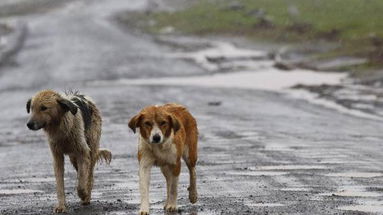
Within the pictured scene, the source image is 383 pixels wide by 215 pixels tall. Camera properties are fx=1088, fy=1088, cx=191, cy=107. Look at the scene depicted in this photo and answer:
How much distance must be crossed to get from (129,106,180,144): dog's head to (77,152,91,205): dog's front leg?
1.38 m

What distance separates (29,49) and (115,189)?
35.5m

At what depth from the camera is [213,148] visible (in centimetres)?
1839

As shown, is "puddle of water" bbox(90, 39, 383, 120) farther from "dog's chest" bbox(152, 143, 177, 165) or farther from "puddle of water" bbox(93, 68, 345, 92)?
"dog's chest" bbox(152, 143, 177, 165)

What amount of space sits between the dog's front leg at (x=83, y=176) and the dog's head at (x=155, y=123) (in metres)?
1.38

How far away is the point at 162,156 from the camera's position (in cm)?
1077

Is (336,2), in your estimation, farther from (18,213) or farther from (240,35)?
(18,213)

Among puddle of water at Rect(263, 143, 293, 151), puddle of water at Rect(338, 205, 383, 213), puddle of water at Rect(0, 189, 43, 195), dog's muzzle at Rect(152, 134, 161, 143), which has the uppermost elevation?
dog's muzzle at Rect(152, 134, 161, 143)

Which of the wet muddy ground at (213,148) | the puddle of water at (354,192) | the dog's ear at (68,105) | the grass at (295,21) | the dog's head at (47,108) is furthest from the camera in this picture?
the grass at (295,21)

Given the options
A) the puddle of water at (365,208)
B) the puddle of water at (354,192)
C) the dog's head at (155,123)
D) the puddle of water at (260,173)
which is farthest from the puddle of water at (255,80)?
the dog's head at (155,123)

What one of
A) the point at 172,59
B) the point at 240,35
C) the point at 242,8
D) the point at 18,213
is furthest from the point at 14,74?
the point at 18,213

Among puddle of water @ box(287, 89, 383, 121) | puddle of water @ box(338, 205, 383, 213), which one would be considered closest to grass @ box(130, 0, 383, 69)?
puddle of water @ box(287, 89, 383, 121)

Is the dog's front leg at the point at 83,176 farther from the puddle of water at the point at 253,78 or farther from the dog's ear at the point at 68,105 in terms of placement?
the puddle of water at the point at 253,78

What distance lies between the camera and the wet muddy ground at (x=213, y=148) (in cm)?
1198

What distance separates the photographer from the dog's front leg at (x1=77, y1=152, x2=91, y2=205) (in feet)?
38.7
